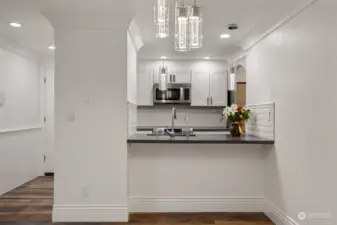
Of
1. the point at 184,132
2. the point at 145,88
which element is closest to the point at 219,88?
the point at 145,88

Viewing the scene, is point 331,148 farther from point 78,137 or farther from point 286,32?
point 78,137

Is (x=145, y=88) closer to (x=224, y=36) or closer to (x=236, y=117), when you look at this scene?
(x=224, y=36)

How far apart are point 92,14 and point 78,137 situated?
Result: 142 cm

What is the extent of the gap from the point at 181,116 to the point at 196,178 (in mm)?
2800

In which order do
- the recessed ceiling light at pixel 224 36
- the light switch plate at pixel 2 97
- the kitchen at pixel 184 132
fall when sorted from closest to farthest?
the kitchen at pixel 184 132 < the recessed ceiling light at pixel 224 36 < the light switch plate at pixel 2 97

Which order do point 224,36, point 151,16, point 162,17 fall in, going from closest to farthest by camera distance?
point 162,17, point 151,16, point 224,36

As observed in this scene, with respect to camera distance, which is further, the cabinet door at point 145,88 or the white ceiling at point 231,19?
the cabinet door at point 145,88

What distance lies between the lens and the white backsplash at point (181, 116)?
654 cm

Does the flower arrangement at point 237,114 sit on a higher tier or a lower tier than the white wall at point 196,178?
higher

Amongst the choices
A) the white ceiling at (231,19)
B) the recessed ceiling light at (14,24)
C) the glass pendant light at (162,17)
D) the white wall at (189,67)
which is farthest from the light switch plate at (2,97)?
the glass pendant light at (162,17)

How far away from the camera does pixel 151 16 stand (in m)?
3.45

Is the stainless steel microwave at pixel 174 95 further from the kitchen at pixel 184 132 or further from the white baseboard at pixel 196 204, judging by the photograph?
the white baseboard at pixel 196 204

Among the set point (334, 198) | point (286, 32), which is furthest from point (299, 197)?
point (286, 32)

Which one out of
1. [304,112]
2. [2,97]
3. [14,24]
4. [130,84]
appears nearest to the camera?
[304,112]
